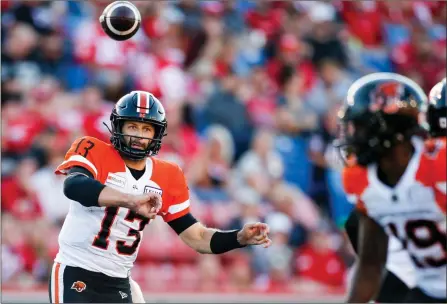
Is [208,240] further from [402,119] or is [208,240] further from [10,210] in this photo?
[10,210]

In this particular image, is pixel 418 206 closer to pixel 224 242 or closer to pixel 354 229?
pixel 354 229

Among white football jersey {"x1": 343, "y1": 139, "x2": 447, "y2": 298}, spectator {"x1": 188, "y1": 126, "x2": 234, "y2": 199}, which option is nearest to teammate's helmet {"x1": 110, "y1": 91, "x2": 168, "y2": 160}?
white football jersey {"x1": 343, "y1": 139, "x2": 447, "y2": 298}

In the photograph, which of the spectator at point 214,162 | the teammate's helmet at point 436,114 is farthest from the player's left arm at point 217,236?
the spectator at point 214,162

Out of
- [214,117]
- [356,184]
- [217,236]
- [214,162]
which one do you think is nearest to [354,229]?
[356,184]

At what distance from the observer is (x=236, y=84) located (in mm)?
10562

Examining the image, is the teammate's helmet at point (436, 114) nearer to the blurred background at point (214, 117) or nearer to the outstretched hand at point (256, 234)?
the outstretched hand at point (256, 234)

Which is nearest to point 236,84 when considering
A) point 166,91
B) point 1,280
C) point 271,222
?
point 166,91

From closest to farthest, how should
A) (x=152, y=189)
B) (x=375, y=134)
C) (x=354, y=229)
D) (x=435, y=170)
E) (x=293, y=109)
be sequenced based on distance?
(x=152, y=189)
(x=435, y=170)
(x=375, y=134)
(x=354, y=229)
(x=293, y=109)

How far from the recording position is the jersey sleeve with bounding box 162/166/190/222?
5.02m

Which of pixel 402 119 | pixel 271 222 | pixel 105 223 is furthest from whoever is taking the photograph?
pixel 271 222

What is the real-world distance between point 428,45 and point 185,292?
17.4 ft

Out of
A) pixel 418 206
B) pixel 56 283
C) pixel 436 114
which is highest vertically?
pixel 436 114

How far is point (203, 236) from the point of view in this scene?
16.5ft

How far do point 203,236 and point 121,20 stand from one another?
1.30 m
